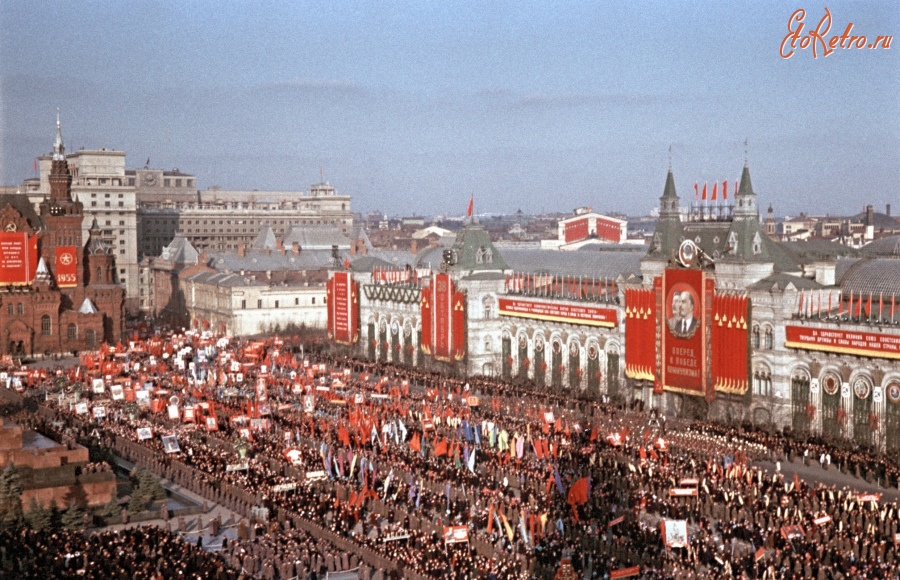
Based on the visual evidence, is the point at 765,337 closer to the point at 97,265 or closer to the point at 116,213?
the point at 97,265

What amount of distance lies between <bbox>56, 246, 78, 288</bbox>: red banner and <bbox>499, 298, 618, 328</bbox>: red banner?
4556cm

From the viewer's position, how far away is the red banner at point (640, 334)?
230 ft

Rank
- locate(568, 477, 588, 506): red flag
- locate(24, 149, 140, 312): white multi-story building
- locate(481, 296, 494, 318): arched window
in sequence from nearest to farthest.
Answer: locate(568, 477, 588, 506): red flag
locate(481, 296, 494, 318): arched window
locate(24, 149, 140, 312): white multi-story building

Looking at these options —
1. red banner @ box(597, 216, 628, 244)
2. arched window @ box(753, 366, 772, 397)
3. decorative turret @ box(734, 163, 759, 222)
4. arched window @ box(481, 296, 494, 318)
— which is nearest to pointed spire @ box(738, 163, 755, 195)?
decorative turret @ box(734, 163, 759, 222)

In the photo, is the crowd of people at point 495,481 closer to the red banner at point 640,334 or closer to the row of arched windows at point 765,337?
the red banner at point 640,334

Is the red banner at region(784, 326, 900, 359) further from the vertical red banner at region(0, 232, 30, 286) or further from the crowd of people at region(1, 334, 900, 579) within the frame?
the vertical red banner at region(0, 232, 30, 286)

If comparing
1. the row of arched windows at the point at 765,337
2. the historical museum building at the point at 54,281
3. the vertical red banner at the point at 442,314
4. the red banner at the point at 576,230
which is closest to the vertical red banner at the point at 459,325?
the vertical red banner at the point at 442,314

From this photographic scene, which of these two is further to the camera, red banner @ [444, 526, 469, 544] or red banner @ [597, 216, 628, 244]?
red banner @ [597, 216, 628, 244]

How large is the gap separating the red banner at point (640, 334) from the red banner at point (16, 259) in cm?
6047

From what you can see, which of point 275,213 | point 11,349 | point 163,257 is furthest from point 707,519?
point 275,213

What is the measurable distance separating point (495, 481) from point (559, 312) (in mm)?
30925

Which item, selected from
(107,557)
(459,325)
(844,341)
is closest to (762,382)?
(844,341)

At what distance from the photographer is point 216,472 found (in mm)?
50219

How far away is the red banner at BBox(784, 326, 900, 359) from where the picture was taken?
182 ft
